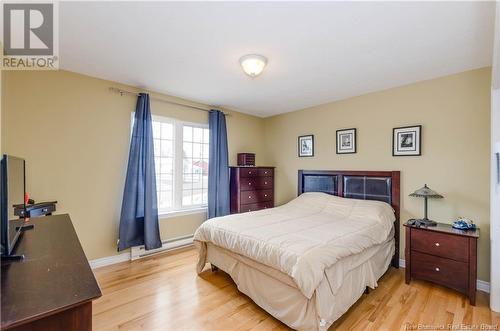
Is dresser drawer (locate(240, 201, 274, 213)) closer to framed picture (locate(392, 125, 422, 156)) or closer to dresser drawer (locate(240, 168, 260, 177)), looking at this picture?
dresser drawer (locate(240, 168, 260, 177))

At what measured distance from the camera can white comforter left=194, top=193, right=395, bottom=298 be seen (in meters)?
1.73

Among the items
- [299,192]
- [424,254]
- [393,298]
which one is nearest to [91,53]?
[299,192]

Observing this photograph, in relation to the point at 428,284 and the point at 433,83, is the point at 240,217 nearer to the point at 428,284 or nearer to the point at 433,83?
the point at 428,284

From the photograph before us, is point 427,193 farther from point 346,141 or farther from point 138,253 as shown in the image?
point 138,253

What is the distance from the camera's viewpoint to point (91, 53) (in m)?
2.28

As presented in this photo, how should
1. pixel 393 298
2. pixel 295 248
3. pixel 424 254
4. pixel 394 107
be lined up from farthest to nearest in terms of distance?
1. pixel 394 107
2. pixel 424 254
3. pixel 393 298
4. pixel 295 248

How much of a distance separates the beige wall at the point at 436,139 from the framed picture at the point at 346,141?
79mm

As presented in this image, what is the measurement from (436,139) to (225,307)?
3.04 metres

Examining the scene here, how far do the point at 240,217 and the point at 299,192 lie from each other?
1.70 meters

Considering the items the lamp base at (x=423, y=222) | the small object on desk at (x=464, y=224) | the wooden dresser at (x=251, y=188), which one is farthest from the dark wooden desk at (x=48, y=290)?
the small object on desk at (x=464, y=224)

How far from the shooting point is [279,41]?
2.02m

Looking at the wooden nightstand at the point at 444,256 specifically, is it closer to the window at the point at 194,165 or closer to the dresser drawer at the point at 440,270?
the dresser drawer at the point at 440,270

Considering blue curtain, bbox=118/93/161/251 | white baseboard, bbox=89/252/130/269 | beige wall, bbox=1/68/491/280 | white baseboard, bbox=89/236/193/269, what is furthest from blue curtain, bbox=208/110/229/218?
white baseboard, bbox=89/252/130/269

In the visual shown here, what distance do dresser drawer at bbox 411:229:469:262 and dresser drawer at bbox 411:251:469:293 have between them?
51 mm
